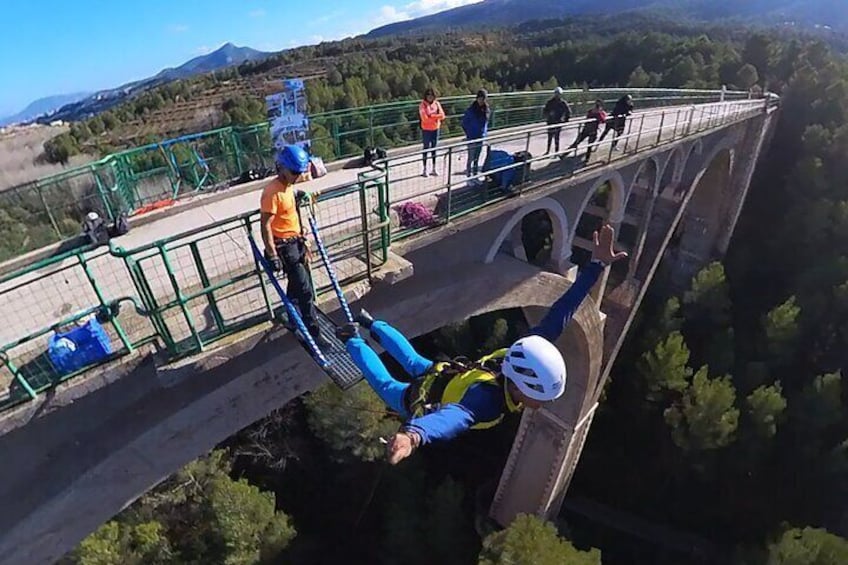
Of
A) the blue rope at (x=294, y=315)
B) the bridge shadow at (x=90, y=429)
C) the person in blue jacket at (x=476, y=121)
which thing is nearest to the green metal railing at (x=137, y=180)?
the person in blue jacket at (x=476, y=121)

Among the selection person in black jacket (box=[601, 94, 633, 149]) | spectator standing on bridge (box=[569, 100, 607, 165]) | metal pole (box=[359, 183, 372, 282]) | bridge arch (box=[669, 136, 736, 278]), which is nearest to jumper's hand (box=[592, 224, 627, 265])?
metal pole (box=[359, 183, 372, 282])

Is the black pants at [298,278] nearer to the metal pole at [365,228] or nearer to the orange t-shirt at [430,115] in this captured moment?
the metal pole at [365,228]

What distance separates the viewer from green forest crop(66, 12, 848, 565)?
16.3 meters

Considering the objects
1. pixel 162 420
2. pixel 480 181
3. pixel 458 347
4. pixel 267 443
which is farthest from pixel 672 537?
pixel 162 420

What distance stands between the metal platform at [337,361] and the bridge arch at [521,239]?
13.1 feet

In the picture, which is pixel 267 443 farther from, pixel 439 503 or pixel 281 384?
pixel 281 384

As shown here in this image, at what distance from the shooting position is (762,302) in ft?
73.7

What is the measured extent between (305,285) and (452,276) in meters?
3.54

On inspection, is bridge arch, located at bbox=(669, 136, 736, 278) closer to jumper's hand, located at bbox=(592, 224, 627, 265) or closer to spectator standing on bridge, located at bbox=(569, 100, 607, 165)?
spectator standing on bridge, located at bbox=(569, 100, 607, 165)

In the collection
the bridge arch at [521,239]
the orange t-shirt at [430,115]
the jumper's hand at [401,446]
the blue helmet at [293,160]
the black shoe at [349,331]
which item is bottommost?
the bridge arch at [521,239]

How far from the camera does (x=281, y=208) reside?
17.0ft

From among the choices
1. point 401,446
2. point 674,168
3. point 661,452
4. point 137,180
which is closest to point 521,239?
point 137,180

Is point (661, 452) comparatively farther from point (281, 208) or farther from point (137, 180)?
point (137, 180)

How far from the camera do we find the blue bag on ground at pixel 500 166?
861 centimetres
